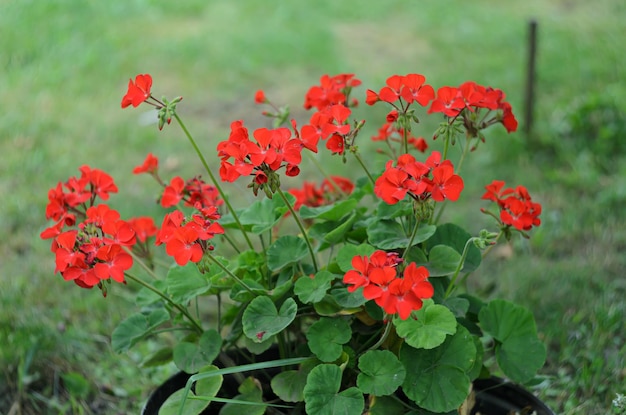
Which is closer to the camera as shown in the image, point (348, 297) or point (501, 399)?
point (348, 297)

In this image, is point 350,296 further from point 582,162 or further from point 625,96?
point 625,96

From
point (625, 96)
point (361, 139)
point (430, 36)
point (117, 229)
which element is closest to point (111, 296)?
point (117, 229)

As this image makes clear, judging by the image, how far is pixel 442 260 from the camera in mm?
1541

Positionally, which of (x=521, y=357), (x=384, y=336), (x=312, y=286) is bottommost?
(x=521, y=357)

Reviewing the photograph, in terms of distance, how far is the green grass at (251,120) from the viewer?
2244mm

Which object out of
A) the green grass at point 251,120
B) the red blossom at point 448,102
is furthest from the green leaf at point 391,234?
the green grass at point 251,120

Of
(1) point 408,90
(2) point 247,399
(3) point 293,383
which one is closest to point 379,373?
(3) point 293,383

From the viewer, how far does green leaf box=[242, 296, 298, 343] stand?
4.72 ft

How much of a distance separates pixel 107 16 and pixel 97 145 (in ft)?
6.61

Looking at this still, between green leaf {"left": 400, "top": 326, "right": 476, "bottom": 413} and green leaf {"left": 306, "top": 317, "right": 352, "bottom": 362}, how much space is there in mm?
110

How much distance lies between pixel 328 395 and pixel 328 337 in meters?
0.12

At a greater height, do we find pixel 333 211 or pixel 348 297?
pixel 333 211

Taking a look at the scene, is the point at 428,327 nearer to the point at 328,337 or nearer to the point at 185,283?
the point at 328,337

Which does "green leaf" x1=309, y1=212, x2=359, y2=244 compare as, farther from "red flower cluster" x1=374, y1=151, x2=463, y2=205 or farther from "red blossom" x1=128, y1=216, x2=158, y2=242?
"red blossom" x1=128, y1=216, x2=158, y2=242
